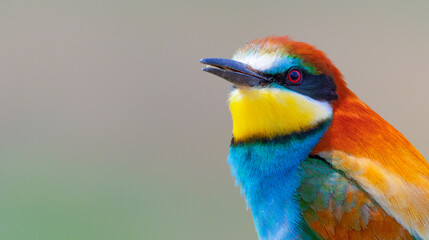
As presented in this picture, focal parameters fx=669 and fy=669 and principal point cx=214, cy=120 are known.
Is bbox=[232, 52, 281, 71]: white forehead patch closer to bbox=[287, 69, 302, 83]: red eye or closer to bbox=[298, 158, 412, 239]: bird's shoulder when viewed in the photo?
bbox=[287, 69, 302, 83]: red eye

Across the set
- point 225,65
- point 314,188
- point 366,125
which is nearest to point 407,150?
point 366,125

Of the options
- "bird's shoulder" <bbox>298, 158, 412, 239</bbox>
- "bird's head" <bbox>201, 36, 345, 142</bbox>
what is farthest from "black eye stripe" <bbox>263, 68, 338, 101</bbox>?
"bird's shoulder" <bbox>298, 158, 412, 239</bbox>

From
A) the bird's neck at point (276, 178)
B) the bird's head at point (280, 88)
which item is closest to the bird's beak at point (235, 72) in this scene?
the bird's head at point (280, 88)

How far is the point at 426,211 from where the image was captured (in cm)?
113

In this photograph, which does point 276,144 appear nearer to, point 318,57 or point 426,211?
point 318,57

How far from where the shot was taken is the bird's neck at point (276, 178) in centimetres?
119

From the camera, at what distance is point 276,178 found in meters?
1.22

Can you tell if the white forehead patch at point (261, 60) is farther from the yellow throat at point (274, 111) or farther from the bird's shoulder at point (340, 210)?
the bird's shoulder at point (340, 210)

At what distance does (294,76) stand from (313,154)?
14cm

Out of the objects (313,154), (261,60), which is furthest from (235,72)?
(313,154)

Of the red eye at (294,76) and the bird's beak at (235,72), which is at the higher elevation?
the bird's beak at (235,72)

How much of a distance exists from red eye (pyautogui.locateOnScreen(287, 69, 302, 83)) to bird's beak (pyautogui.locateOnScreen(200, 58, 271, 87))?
0.13 feet

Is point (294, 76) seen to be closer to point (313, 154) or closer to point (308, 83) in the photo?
point (308, 83)

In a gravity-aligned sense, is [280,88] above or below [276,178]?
above
